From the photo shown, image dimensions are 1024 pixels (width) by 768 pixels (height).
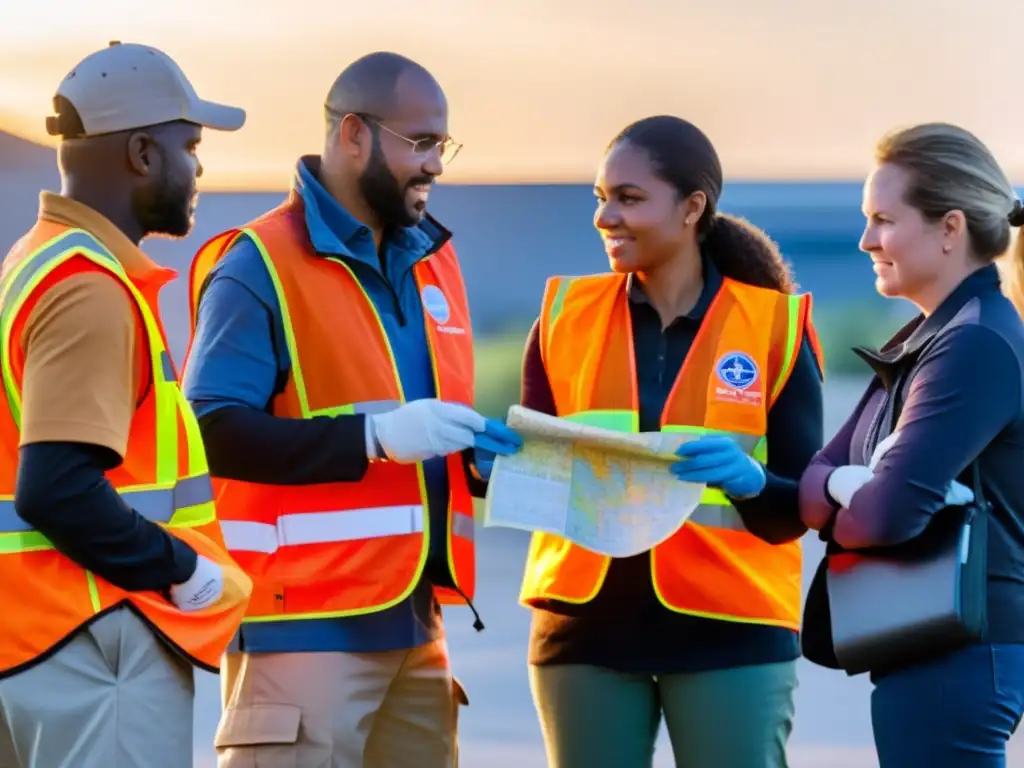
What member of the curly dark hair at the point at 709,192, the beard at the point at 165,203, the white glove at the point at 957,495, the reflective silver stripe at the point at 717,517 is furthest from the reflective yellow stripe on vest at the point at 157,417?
the white glove at the point at 957,495

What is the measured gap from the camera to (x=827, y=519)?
2590 mm

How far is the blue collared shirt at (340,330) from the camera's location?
8.56 feet

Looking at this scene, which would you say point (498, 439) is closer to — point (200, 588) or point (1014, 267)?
point (200, 588)

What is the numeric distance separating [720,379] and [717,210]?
378 mm

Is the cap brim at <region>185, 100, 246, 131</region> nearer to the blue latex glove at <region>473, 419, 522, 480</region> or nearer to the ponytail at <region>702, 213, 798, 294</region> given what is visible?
the blue latex glove at <region>473, 419, 522, 480</region>

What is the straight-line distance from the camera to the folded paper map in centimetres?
Result: 256

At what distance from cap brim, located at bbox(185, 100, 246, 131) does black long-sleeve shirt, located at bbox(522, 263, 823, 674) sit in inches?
31.6

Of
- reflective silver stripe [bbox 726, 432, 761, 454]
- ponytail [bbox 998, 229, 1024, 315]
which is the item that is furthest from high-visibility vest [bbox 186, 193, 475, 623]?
ponytail [bbox 998, 229, 1024, 315]

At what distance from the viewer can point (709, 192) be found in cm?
292

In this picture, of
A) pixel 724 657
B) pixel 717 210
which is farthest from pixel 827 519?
pixel 717 210

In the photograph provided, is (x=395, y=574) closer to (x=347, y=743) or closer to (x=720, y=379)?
(x=347, y=743)

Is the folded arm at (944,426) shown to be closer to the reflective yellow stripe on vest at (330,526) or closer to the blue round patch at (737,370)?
the blue round patch at (737,370)

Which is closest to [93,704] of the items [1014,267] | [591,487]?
[591,487]

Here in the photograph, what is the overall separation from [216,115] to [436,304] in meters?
0.60
